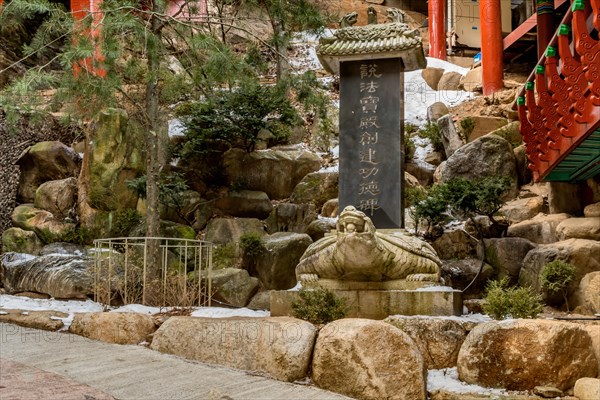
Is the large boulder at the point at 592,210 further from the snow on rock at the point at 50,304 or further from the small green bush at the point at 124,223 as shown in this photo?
the small green bush at the point at 124,223

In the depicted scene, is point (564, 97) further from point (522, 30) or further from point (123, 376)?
point (522, 30)

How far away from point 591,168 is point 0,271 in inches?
384

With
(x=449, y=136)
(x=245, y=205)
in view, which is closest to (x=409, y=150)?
(x=449, y=136)

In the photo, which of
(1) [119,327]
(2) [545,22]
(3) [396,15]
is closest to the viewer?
(1) [119,327]

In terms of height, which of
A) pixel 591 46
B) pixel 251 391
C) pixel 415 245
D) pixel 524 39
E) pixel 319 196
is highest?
pixel 524 39

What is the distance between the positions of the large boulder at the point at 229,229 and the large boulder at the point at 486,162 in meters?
4.17

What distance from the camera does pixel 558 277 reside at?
7.52m

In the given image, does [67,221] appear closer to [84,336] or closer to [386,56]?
[84,336]

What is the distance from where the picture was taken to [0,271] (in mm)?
9828

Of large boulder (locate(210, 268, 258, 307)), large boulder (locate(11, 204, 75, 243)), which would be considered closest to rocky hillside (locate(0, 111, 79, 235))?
large boulder (locate(11, 204, 75, 243))

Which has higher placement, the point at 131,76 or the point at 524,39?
the point at 524,39

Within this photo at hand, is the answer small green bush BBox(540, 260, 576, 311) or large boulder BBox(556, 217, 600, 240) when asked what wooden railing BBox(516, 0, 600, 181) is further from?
small green bush BBox(540, 260, 576, 311)

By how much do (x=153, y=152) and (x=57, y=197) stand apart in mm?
4339

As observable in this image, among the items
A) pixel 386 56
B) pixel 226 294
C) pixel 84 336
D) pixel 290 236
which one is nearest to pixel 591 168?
pixel 386 56
